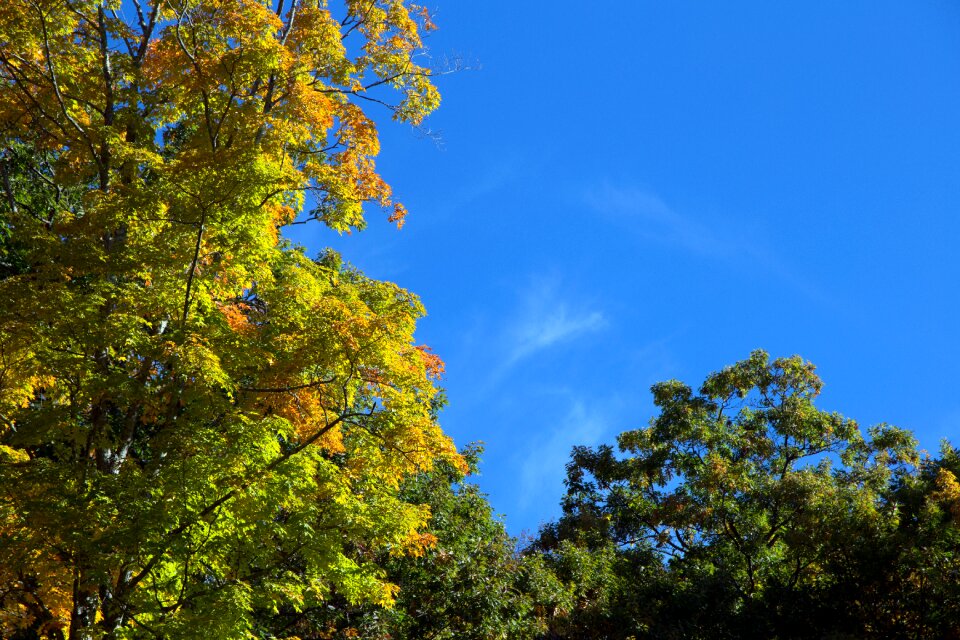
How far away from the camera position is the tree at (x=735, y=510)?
18.3 meters

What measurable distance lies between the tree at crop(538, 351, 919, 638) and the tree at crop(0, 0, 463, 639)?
10.2 meters

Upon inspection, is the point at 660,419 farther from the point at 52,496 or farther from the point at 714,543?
the point at 52,496

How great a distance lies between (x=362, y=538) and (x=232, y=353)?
3433 millimetres

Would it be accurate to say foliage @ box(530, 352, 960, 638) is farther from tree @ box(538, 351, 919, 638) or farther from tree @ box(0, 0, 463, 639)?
tree @ box(0, 0, 463, 639)

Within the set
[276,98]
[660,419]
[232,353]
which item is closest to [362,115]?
[276,98]

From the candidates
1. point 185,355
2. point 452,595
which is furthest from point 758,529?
point 185,355

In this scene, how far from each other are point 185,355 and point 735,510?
55.4 ft

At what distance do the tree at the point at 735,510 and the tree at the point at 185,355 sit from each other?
401 inches

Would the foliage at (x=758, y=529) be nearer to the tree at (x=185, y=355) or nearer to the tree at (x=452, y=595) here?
the tree at (x=452, y=595)

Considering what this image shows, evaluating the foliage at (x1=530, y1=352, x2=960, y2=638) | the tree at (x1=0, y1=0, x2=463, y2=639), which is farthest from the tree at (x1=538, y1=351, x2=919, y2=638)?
the tree at (x1=0, y1=0, x2=463, y2=639)

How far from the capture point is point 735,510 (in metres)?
21.8

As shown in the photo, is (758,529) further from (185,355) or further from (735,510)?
(185,355)

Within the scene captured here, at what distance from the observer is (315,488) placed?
1112cm

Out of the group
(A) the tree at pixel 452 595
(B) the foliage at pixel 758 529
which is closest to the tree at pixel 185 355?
(A) the tree at pixel 452 595
